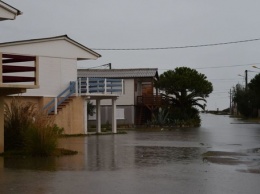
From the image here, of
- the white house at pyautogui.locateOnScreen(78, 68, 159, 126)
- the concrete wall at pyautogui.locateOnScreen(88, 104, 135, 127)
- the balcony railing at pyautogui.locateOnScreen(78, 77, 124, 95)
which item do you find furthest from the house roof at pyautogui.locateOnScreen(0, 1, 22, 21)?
the concrete wall at pyautogui.locateOnScreen(88, 104, 135, 127)

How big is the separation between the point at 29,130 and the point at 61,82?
1667 cm

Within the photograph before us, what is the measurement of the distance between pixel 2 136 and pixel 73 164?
3.90 metres

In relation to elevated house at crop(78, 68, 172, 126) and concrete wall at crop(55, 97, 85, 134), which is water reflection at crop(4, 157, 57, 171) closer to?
concrete wall at crop(55, 97, 85, 134)

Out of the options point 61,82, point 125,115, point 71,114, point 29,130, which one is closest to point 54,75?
point 61,82

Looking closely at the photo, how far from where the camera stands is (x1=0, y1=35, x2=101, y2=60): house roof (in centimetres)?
3086

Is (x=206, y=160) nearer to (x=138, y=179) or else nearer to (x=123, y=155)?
(x=123, y=155)

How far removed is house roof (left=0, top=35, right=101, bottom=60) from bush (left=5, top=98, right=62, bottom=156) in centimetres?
1329

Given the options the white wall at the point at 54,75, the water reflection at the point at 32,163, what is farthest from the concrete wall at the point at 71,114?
the water reflection at the point at 32,163

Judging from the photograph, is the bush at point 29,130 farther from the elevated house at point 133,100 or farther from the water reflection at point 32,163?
the elevated house at point 133,100

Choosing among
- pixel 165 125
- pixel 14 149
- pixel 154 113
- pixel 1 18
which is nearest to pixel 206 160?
pixel 14 149

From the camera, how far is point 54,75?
1280 inches

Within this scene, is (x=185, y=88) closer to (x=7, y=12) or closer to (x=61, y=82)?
(x=61, y=82)

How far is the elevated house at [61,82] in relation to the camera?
1221 inches

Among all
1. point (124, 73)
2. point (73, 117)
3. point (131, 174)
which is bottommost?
point (131, 174)
